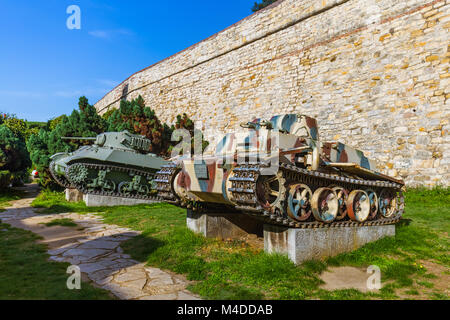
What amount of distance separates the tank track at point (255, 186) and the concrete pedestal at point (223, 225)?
0.74ft

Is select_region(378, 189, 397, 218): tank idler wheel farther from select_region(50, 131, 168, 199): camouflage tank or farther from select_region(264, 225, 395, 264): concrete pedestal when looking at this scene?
select_region(50, 131, 168, 199): camouflage tank

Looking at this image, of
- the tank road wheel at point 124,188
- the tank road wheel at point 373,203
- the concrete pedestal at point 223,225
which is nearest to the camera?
the tank road wheel at point 373,203

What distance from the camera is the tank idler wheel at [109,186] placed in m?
10.4

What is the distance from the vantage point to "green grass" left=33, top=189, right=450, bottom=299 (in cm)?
325

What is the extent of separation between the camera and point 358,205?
4.76 metres

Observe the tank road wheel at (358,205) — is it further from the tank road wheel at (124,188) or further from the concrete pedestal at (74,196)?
the concrete pedestal at (74,196)

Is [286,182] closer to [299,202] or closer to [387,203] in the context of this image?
[299,202]

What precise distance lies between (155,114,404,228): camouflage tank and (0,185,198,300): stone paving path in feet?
3.92

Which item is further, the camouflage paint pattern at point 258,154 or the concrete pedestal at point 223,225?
the concrete pedestal at point 223,225

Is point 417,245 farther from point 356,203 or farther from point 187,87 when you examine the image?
point 187,87

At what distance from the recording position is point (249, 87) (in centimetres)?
1448

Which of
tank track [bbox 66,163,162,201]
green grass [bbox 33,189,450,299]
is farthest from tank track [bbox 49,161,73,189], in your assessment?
green grass [bbox 33,189,450,299]

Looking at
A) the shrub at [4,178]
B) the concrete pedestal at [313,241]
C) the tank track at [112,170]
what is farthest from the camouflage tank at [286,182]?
the shrub at [4,178]
